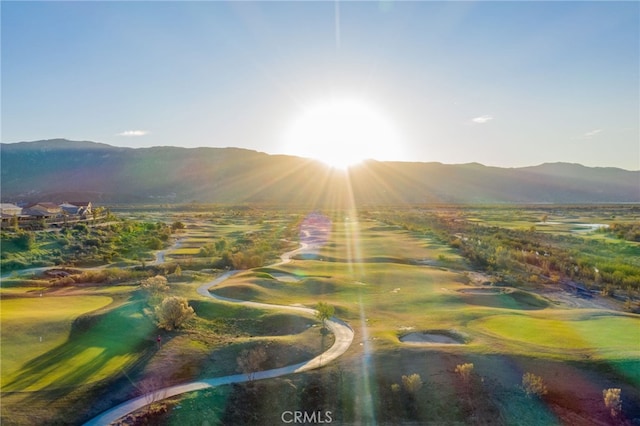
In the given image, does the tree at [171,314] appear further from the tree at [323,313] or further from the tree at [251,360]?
the tree at [323,313]

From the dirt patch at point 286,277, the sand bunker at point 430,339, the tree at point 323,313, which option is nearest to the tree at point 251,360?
the tree at point 323,313

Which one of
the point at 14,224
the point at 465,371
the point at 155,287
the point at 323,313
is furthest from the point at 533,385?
the point at 14,224

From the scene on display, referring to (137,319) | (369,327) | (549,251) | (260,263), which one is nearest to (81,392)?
(137,319)

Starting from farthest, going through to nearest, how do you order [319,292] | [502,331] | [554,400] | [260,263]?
1. [260,263]
2. [319,292]
3. [502,331]
4. [554,400]

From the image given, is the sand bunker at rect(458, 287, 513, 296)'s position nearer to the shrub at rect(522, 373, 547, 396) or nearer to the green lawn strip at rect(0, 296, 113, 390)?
the shrub at rect(522, 373, 547, 396)

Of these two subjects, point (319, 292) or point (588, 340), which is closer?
point (588, 340)

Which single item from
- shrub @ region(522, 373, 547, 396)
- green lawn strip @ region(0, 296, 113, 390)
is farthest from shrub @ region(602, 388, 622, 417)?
green lawn strip @ region(0, 296, 113, 390)

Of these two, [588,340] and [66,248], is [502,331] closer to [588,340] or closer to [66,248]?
[588,340]

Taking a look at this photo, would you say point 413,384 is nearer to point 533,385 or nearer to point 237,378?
point 533,385
